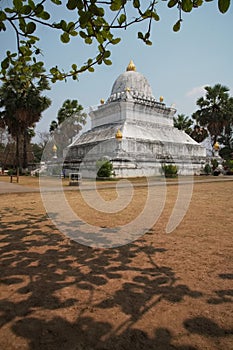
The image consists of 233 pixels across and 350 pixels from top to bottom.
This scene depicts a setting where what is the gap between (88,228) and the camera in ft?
15.8

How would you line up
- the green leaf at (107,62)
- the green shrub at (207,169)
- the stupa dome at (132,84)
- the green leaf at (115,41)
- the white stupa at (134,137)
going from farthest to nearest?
the stupa dome at (132,84) → the green shrub at (207,169) → the white stupa at (134,137) → the green leaf at (107,62) → the green leaf at (115,41)

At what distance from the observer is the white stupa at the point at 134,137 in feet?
78.5

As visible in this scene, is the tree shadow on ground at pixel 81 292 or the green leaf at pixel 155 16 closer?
the tree shadow on ground at pixel 81 292

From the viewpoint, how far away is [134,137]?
25625 mm

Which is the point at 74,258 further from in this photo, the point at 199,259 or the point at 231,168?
the point at 231,168

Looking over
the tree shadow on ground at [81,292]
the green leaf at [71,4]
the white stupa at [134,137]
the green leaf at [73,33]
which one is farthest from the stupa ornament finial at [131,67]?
the green leaf at [71,4]

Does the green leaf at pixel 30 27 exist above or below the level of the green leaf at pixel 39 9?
below

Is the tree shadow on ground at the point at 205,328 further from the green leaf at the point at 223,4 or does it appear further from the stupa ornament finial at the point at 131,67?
the stupa ornament finial at the point at 131,67

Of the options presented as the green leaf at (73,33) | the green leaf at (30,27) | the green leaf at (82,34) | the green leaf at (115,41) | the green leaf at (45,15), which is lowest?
the green leaf at (30,27)

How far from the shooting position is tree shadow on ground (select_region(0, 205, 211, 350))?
1.78 metres

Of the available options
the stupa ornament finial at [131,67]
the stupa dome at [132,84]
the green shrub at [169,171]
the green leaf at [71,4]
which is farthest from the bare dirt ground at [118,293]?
the stupa ornament finial at [131,67]

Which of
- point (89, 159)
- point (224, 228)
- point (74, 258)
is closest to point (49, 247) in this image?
point (74, 258)

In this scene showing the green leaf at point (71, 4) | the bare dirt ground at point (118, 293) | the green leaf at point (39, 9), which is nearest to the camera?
the bare dirt ground at point (118, 293)

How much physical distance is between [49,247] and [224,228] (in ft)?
10.5
